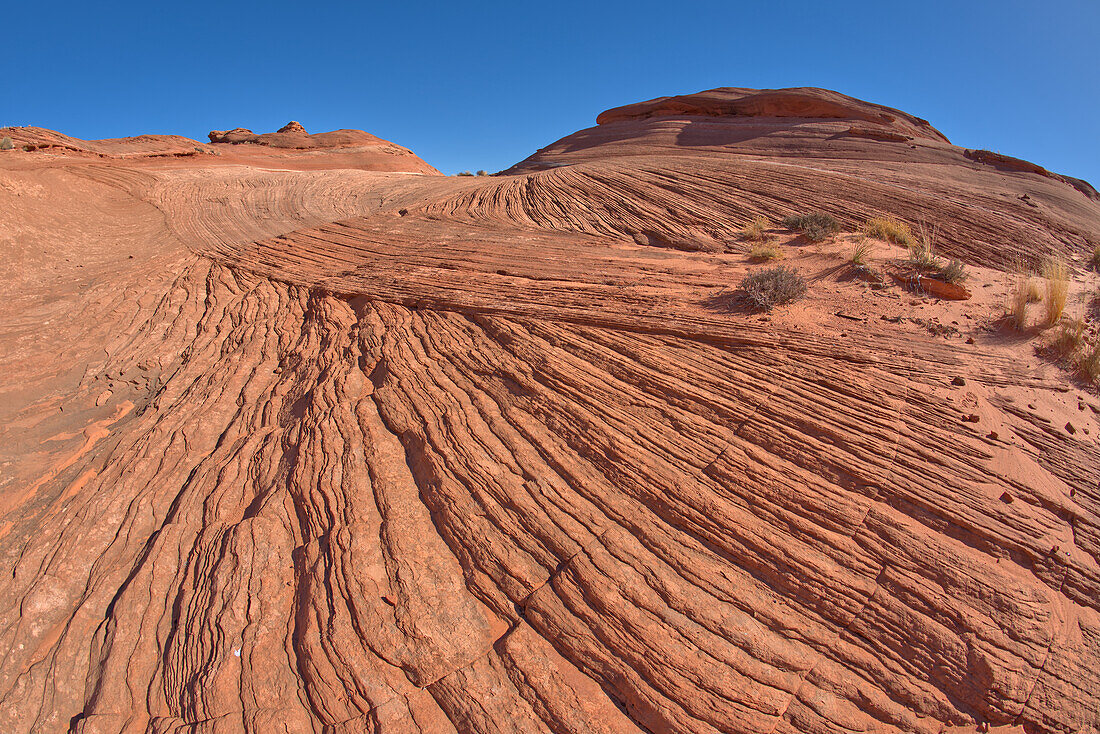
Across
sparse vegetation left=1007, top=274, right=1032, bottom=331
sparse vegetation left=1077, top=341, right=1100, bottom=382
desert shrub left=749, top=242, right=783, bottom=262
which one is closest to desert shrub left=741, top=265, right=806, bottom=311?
desert shrub left=749, top=242, right=783, bottom=262

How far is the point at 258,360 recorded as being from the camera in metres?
7.67

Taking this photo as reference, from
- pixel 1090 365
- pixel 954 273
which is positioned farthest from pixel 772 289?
pixel 1090 365

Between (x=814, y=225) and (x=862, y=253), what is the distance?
1824 mm

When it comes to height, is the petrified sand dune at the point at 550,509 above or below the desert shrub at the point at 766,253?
below

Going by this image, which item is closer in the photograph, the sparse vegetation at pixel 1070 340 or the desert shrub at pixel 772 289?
the sparse vegetation at pixel 1070 340

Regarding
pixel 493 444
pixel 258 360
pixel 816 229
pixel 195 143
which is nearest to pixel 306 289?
pixel 258 360

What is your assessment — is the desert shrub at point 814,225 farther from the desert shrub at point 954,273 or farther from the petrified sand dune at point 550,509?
the desert shrub at point 954,273

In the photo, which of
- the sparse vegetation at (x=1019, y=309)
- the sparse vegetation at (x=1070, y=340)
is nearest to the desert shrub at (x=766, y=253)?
the sparse vegetation at (x=1019, y=309)

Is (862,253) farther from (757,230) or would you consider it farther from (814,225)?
(757,230)

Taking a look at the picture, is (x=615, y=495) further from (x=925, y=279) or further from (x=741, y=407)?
(x=925, y=279)

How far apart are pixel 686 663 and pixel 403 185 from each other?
57.6 feet

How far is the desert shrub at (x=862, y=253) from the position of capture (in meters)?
7.72

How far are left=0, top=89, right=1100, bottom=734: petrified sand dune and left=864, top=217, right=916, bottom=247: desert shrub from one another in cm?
103

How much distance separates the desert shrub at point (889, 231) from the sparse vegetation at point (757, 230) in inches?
68.3
